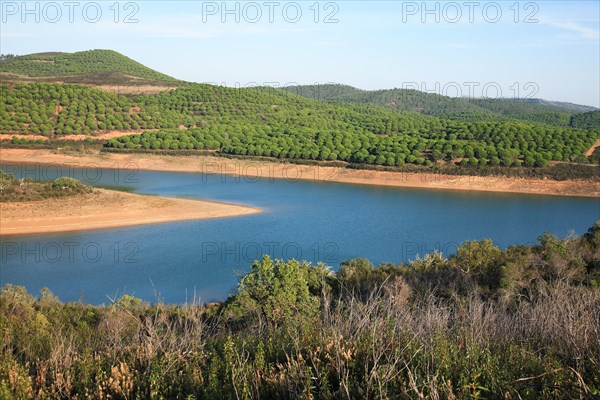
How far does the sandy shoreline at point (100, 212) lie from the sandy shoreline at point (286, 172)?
11.8m

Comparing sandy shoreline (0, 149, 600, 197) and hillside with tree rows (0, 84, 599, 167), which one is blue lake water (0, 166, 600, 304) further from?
hillside with tree rows (0, 84, 599, 167)

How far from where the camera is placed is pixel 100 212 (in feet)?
90.7

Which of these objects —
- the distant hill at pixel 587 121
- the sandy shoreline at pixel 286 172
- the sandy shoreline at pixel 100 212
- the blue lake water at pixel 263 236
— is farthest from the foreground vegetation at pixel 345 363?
the distant hill at pixel 587 121

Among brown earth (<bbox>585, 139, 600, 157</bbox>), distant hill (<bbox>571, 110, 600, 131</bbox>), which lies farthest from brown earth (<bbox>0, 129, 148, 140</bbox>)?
distant hill (<bbox>571, 110, 600, 131</bbox>)

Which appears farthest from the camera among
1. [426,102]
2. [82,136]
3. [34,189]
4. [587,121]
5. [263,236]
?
[426,102]

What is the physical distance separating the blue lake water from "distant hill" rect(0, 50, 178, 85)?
4211 cm

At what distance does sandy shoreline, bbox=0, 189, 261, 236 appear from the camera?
2525cm

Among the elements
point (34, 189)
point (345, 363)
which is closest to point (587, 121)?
point (34, 189)

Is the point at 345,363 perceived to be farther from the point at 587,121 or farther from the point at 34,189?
the point at 587,121

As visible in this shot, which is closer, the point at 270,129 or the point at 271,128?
the point at 270,129

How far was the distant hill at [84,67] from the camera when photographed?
253 feet

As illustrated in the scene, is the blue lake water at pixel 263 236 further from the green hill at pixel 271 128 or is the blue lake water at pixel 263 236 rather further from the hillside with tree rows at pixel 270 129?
the hillside with tree rows at pixel 270 129

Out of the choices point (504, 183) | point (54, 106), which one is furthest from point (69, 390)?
point (54, 106)

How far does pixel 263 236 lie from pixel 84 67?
80.3 m
